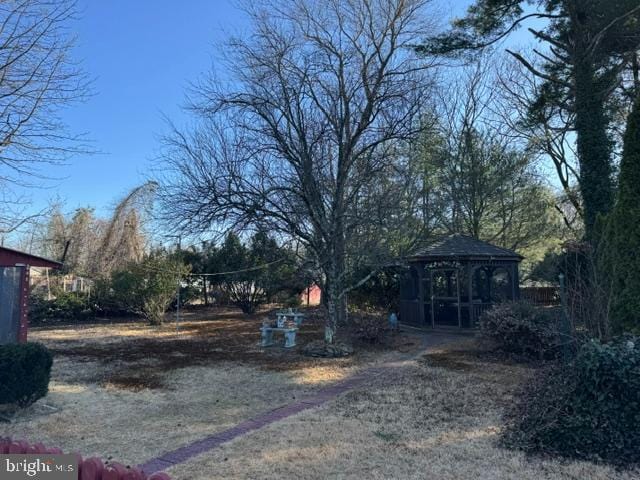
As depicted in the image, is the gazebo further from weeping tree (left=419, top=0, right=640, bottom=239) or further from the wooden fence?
the wooden fence

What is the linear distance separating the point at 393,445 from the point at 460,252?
1051 centimetres

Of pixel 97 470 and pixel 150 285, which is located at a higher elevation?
pixel 150 285

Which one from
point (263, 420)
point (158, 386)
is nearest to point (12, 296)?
point (158, 386)

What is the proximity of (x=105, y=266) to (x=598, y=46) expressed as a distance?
73.9ft

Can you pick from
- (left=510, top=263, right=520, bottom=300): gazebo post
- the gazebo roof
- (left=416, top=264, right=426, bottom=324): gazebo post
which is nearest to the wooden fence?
the gazebo roof

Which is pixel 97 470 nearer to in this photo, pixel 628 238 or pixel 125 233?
pixel 628 238

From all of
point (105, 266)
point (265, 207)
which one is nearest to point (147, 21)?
point (265, 207)

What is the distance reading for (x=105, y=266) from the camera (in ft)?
68.8

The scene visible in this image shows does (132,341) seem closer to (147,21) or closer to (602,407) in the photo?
(147,21)

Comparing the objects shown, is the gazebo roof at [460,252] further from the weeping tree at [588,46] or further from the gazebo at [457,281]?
the weeping tree at [588,46]

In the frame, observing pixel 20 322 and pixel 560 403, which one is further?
pixel 20 322

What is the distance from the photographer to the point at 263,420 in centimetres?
534

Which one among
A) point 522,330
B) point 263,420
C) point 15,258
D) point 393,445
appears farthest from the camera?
point 522,330

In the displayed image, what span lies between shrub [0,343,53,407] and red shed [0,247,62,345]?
1.91 metres
